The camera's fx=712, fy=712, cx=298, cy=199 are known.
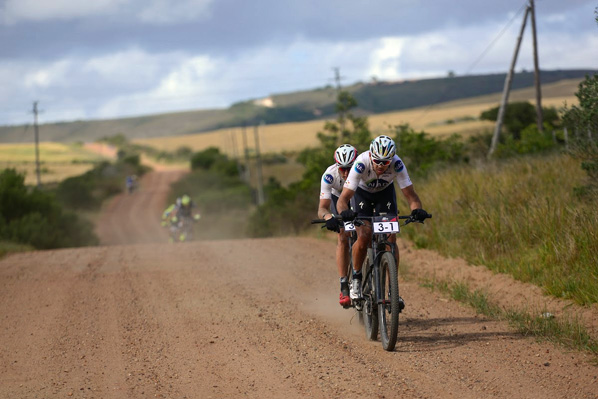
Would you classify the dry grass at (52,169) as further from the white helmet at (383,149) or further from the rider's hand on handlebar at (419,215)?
the white helmet at (383,149)

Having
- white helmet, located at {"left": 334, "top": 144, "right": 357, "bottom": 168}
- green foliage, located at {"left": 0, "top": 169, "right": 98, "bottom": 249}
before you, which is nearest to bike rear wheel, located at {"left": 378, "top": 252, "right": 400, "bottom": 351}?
white helmet, located at {"left": 334, "top": 144, "right": 357, "bottom": 168}

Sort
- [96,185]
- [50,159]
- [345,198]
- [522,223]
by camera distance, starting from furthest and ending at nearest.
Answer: [50,159] < [96,185] < [522,223] < [345,198]

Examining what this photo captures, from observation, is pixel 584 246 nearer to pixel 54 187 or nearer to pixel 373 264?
pixel 373 264

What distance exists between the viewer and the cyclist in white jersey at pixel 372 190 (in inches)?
277

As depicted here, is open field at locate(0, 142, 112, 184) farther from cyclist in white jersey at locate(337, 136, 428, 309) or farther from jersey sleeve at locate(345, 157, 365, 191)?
jersey sleeve at locate(345, 157, 365, 191)

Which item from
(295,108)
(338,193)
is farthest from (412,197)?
(295,108)

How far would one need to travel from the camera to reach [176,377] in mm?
6289

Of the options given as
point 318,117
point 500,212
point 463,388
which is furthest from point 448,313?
point 318,117

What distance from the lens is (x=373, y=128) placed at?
317ft

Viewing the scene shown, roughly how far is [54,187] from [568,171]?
60040 millimetres

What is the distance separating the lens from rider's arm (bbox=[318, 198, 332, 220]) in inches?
302

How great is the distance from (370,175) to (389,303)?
1342mm

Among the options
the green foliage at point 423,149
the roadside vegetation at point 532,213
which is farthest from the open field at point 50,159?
the roadside vegetation at point 532,213

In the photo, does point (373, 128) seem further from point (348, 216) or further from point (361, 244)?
point (348, 216)
